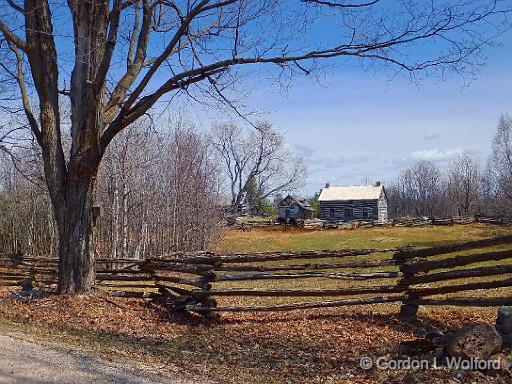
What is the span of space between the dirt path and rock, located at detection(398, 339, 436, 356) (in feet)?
7.61

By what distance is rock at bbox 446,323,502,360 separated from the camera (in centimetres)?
503

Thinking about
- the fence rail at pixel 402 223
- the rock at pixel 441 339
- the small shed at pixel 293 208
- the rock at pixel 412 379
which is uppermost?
the small shed at pixel 293 208

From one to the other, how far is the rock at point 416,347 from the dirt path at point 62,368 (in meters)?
2.32

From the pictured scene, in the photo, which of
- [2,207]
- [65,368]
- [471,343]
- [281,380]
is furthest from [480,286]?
[2,207]

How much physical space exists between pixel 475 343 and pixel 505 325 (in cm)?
74

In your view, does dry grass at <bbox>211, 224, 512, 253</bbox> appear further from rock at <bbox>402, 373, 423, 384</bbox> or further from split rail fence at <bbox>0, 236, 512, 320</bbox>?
rock at <bbox>402, 373, 423, 384</bbox>

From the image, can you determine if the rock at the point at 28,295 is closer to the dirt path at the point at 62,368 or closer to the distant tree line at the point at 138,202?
the dirt path at the point at 62,368

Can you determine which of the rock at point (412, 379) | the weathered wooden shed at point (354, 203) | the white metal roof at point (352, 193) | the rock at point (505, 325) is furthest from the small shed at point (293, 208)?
the rock at point (412, 379)

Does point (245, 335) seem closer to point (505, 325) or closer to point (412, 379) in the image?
point (412, 379)

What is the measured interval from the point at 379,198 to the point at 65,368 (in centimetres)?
5578

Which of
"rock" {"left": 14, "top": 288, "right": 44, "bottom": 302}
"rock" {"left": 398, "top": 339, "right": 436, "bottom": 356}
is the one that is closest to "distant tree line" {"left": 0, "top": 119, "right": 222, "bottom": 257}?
"rock" {"left": 14, "top": 288, "right": 44, "bottom": 302}

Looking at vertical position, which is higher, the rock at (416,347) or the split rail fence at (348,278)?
the split rail fence at (348,278)

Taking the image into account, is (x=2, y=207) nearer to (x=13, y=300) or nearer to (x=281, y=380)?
(x=13, y=300)

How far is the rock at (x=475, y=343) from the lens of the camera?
5031mm
